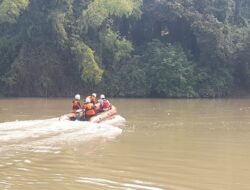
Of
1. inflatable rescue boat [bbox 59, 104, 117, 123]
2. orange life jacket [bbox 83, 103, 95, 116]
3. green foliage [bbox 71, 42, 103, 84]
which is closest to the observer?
inflatable rescue boat [bbox 59, 104, 117, 123]

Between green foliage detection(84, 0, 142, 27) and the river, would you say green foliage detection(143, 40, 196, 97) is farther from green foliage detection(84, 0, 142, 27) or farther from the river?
the river

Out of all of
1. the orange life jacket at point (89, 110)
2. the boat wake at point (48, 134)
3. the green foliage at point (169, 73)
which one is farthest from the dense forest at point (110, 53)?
the boat wake at point (48, 134)

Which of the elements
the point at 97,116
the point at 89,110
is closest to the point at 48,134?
the point at 89,110

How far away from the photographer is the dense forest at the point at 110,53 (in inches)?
1323

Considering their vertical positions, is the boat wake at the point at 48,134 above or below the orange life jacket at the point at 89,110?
below

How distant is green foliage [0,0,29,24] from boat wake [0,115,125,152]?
19303 millimetres

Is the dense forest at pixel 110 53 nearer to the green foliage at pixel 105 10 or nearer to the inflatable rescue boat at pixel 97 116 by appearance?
the green foliage at pixel 105 10

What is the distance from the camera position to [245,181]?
8.50 meters

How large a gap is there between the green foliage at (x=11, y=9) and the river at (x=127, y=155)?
1847 centimetres

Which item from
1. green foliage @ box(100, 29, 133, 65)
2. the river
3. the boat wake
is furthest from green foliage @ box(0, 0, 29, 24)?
the boat wake

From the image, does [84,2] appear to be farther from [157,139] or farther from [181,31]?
[157,139]

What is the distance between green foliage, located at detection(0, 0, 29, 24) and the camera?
109 ft

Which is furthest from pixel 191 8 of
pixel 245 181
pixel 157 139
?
pixel 245 181

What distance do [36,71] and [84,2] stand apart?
6.02 m
